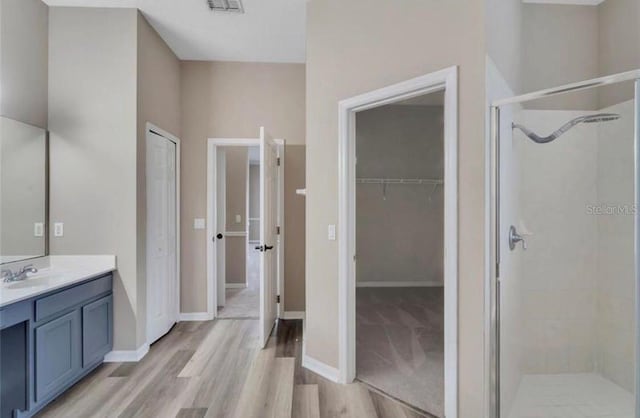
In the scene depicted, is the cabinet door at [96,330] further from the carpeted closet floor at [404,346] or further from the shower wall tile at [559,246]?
the shower wall tile at [559,246]

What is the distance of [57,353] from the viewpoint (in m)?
2.21

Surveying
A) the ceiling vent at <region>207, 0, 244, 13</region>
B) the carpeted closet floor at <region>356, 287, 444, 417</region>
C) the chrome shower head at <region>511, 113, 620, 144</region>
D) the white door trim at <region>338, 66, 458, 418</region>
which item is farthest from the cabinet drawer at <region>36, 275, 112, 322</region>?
the chrome shower head at <region>511, 113, 620, 144</region>

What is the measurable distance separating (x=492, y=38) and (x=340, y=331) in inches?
86.1

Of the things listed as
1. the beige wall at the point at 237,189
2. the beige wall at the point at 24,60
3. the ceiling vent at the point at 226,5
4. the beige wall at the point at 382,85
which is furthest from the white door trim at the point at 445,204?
the beige wall at the point at 237,189

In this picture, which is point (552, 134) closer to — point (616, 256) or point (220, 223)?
point (616, 256)

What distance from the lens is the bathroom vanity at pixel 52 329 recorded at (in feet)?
6.48

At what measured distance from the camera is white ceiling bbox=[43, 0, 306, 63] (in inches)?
110

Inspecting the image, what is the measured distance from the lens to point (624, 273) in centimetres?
204

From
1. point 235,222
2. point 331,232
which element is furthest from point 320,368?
point 235,222

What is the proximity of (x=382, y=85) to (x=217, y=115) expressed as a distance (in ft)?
7.54

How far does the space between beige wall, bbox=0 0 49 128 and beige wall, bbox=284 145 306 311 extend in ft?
7.57

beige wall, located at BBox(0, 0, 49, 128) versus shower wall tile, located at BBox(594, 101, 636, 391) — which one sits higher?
beige wall, located at BBox(0, 0, 49, 128)

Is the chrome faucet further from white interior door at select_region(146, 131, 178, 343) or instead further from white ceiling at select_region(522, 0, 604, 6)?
white ceiling at select_region(522, 0, 604, 6)

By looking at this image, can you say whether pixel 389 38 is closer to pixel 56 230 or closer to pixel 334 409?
pixel 334 409
